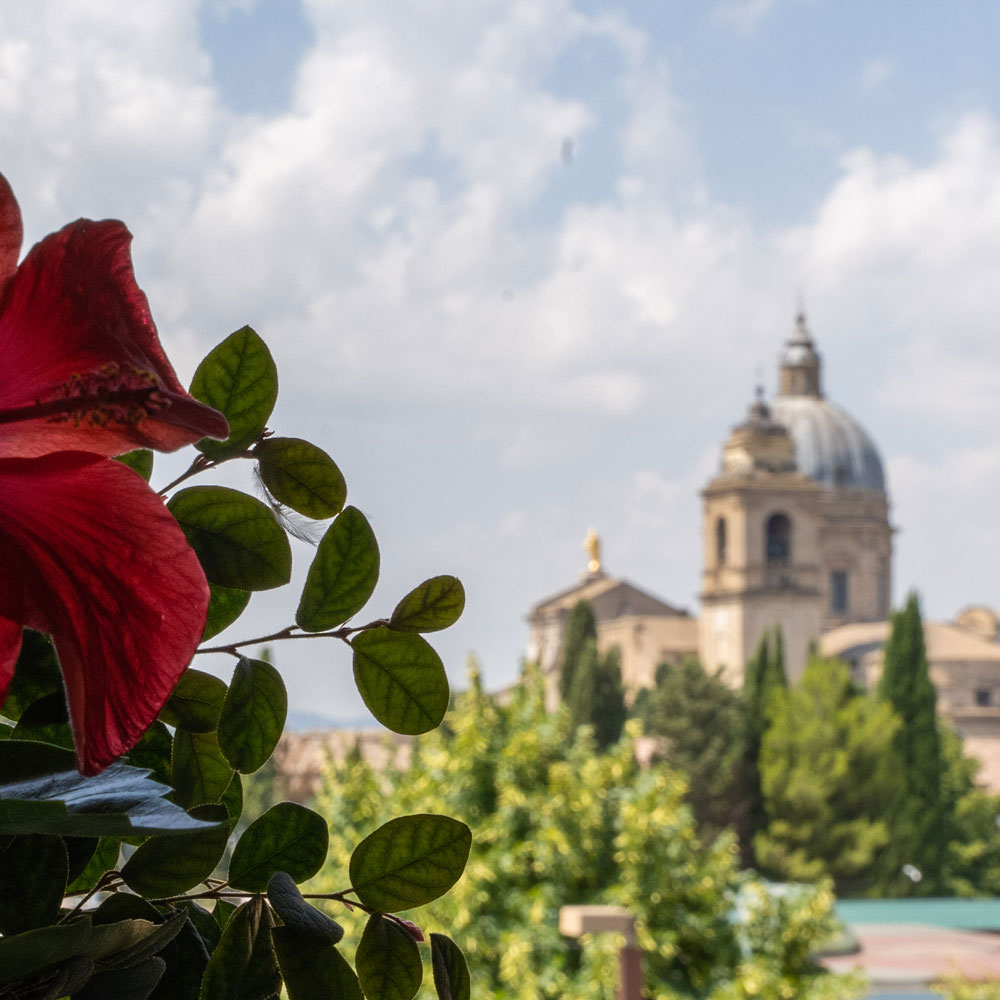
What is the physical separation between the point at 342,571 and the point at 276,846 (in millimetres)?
63

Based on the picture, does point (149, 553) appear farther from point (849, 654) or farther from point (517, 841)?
point (849, 654)

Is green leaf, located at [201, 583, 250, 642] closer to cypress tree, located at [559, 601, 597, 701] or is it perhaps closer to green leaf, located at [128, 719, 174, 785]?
green leaf, located at [128, 719, 174, 785]

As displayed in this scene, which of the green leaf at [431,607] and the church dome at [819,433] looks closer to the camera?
the green leaf at [431,607]

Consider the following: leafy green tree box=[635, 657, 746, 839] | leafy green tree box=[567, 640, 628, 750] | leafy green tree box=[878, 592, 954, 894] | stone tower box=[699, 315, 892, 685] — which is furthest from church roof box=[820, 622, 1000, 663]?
leafy green tree box=[567, 640, 628, 750]

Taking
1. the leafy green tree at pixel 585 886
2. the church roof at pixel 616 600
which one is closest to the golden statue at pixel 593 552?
the church roof at pixel 616 600

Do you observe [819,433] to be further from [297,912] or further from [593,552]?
[297,912]

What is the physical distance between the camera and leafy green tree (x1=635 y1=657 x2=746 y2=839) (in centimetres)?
2114

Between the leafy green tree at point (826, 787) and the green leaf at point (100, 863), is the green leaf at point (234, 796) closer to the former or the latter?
the green leaf at point (100, 863)

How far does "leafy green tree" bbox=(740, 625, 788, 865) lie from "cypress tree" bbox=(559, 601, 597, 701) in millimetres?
2755

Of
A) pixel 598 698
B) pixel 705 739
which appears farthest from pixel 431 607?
pixel 598 698

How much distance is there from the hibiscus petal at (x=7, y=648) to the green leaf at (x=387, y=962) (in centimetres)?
11

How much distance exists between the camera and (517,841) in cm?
714

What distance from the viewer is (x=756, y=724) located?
72.3 ft

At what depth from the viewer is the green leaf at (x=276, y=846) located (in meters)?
0.31
